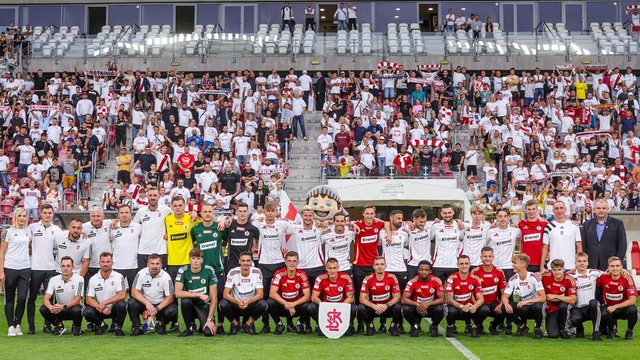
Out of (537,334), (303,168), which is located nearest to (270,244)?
(537,334)

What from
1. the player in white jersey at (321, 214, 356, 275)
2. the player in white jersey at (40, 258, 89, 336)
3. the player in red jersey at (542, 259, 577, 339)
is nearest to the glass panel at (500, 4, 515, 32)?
the player in white jersey at (321, 214, 356, 275)

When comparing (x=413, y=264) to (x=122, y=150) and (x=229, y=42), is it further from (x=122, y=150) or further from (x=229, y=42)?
(x=229, y=42)

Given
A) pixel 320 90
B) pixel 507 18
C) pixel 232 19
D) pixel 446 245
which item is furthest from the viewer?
pixel 232 19

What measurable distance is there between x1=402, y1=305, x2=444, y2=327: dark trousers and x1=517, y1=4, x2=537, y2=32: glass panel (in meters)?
27.8

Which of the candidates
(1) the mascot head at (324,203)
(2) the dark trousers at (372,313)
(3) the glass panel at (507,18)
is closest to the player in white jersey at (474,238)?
(2) the dark trousers at (372,313)

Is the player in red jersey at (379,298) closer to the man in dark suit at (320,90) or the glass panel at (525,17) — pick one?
the man in dark suit at (320,90)

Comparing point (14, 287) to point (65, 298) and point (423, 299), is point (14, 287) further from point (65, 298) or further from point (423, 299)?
point (423, 299)

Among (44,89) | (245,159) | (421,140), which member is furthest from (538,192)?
(44,89)

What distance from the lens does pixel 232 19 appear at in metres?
39.1

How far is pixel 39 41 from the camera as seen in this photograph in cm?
3672

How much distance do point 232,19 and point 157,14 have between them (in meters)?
3.26

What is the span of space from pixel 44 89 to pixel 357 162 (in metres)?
12.1

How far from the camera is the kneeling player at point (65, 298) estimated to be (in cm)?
1230

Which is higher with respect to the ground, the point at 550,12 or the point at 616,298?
the point at 550,12
